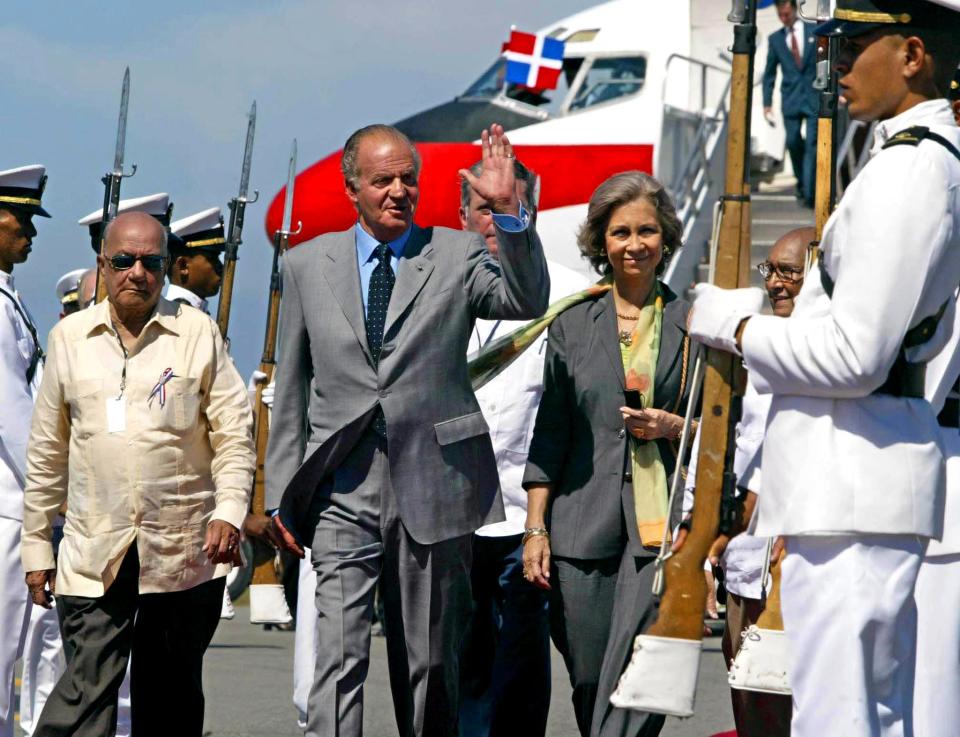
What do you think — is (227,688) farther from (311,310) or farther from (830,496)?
(830,496)

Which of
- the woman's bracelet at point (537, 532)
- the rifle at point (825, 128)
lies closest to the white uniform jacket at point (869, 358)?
the rifle at point (825, 128)

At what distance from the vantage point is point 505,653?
646 centimetres

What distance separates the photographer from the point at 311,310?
19.1 ft

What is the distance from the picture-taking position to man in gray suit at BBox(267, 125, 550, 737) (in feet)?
18.4

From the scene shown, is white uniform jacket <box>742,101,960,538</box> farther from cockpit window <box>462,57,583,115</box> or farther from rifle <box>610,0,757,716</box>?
cockpit window <box>462,57,583,115</box>

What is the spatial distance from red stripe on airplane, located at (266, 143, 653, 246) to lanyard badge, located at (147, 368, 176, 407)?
33.4 ft

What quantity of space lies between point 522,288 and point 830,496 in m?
1.86

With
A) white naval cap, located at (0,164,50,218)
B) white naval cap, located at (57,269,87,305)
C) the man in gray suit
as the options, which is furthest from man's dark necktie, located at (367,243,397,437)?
white naval cap, located at (57,269,87,305)

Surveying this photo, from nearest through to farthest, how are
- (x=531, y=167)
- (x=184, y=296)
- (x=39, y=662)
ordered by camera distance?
(x=39, y=662)
(x=184, y=296)
(x=531, y=167)

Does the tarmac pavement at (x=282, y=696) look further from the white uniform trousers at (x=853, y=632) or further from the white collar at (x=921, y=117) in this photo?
the white collar at (x=921, y=117)

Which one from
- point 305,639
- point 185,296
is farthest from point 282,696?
point 185,296

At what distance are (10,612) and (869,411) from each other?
3925 mm

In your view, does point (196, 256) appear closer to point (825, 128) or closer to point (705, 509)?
point (825, 128)

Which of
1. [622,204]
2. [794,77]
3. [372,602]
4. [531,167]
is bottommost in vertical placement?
[372,602]
